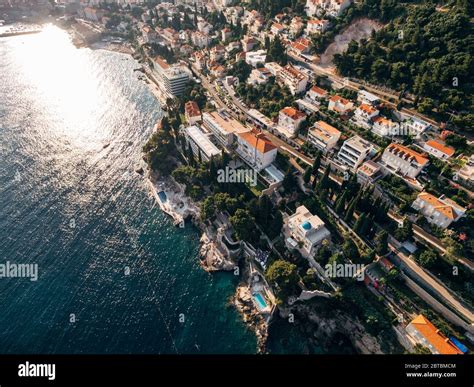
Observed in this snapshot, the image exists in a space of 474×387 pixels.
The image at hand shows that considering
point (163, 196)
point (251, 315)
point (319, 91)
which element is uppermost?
point (319, 91)

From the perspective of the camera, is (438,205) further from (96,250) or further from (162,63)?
(162,63)

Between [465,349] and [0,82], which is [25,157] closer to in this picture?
[0,82]

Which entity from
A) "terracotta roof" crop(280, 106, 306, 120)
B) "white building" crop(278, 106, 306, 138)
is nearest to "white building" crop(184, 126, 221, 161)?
"white building" crop(278, 106, 306, 138)

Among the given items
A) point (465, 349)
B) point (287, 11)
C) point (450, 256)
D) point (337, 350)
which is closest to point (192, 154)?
point (337, 350)

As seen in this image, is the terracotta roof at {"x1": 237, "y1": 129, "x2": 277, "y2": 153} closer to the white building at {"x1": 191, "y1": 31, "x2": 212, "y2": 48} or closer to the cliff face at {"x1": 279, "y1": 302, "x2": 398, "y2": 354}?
the cliff face at {"x1": 279, "y1": 302, "x2": 398, "y2": 354}

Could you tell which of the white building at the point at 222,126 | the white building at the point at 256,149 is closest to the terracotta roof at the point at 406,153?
the white building at the point at 256,149

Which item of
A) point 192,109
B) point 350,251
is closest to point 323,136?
point 350,251

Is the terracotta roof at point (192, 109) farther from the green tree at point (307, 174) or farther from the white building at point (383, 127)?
the white building at point (383, 127)
